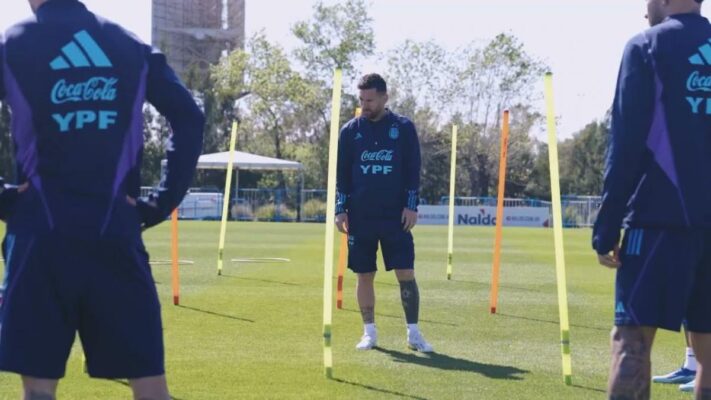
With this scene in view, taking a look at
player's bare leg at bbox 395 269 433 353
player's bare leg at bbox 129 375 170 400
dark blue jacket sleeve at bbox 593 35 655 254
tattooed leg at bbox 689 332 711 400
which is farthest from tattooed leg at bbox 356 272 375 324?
player's bare leg at bbox 129 375 170 400

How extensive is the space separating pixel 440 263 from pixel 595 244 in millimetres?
17755

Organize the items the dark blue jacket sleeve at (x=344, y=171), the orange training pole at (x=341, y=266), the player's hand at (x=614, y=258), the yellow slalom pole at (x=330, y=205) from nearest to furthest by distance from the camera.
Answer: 1. the player's hand at (x=614, y=258)
2. the yellow slalom pole at (x=330, y=205)
3. the dark blue jacket sleeve at (x=344, y=171)
4. the orange training pole at (x=341, y=266)

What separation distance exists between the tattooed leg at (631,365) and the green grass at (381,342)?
271cm

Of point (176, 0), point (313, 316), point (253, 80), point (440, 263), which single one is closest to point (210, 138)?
point (253, 80)

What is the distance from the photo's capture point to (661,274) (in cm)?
498

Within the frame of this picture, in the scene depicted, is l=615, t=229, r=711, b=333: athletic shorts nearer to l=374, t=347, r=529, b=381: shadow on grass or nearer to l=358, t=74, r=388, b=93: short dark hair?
l=374, t=347, r=529, b=381: shadow on grass

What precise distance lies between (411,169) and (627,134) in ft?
16.3

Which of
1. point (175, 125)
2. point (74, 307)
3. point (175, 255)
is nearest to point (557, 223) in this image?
point (175, 125)

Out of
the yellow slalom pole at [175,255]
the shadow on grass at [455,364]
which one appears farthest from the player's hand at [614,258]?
the yellow slalom pole at [175,255]

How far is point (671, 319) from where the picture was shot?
16.3 feet

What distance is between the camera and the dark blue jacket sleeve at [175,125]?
444cm

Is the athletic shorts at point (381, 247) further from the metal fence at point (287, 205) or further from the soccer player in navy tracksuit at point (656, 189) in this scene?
the metal fence at point (287, 205)

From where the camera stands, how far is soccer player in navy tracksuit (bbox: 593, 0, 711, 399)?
4973mm

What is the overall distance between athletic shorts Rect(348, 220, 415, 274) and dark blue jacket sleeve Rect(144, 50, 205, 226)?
18.0 ft
